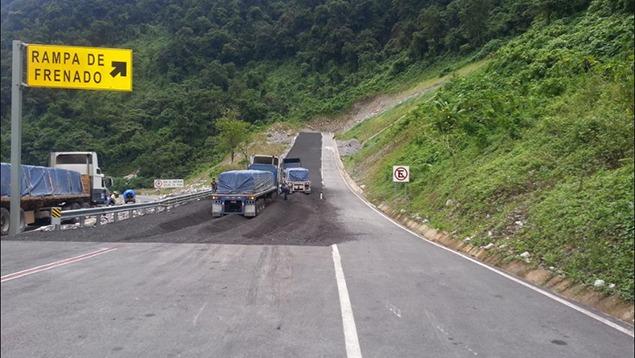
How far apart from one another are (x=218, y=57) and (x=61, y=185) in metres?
106

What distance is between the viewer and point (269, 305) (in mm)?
7684

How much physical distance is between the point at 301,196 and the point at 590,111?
939 inches

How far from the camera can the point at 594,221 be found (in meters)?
11.0

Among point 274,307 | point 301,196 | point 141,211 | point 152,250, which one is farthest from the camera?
point 301,196

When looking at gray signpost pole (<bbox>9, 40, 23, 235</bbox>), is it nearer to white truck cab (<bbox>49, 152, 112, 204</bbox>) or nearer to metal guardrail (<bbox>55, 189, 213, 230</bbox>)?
metal guardrail (<bbox>55, 189, 213, 230</bbox>)

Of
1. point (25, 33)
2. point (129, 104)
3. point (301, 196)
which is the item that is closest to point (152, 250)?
point (129, 104)

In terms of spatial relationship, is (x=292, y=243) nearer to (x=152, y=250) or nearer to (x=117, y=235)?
(x=152, y=250)

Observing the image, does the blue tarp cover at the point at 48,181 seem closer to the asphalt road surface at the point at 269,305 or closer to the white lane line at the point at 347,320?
the asphalt road surface at the point at 269,305

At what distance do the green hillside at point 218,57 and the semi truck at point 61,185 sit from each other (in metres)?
1.61

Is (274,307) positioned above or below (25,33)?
below

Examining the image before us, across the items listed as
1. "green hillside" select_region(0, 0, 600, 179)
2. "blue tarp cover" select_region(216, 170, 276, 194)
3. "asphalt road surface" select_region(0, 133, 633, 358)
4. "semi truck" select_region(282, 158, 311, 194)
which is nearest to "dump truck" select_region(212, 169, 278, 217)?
"blue tarp cover" select_region(216, 170, 276, 194)

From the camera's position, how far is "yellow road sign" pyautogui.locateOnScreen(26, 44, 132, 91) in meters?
10.9

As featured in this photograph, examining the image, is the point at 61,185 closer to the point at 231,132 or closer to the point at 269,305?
the point at 269,305

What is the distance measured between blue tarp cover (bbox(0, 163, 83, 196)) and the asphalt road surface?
2.02m
